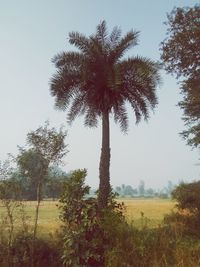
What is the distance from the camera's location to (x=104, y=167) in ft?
A: 80.9

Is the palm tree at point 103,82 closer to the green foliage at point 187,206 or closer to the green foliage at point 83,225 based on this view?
the green foliage at point 83,225

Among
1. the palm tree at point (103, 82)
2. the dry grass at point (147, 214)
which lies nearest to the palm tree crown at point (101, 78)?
the palm tree at point (103, 82)

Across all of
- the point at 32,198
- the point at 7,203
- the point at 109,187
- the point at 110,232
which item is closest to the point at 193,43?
the point at 109,187

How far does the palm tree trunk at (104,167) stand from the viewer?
78.7ft

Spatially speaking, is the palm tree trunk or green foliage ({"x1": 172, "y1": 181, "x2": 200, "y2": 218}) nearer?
the palm tree trunk

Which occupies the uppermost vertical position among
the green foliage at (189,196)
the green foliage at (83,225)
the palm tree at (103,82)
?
the palm tree at (103,82)

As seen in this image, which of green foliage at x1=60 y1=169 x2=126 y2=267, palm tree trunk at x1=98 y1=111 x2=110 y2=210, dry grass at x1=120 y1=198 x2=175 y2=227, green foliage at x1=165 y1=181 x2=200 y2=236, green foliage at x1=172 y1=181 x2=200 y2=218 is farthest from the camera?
green foliage at x1=172 y1=181 x2=200 y2=218

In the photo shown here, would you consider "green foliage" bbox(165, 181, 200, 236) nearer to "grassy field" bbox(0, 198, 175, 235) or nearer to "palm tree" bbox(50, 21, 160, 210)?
"grassy field" bbox(0, 198, 175, 235)

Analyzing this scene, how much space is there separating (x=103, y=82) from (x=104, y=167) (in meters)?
5.11

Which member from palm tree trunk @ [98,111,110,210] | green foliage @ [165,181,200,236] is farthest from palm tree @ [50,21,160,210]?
green foliage @ [165,181,200,236]

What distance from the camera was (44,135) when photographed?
1179 inches

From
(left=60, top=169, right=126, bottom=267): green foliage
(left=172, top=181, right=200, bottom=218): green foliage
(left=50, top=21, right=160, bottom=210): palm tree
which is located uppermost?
(left=50, top=21, right=160, bottom=210): palm tree

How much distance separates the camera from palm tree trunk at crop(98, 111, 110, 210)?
24.0 meters

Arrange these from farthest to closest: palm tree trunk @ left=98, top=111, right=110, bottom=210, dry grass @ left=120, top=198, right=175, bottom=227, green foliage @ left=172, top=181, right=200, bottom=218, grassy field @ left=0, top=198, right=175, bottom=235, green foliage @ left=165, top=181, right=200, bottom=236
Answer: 1. green foliage @ left=172, top=181, right=200, bottom=218
2. green foliage @ left=165, top=181, right=200, bottom=236
3. grassy field @ left=0, top=198, right=175, bottom=235
4. dry grass @ left=120, top=198, right=175, bottom=227
5. palm tree trunk @ left=98, top=111, right=110, bottom=210
